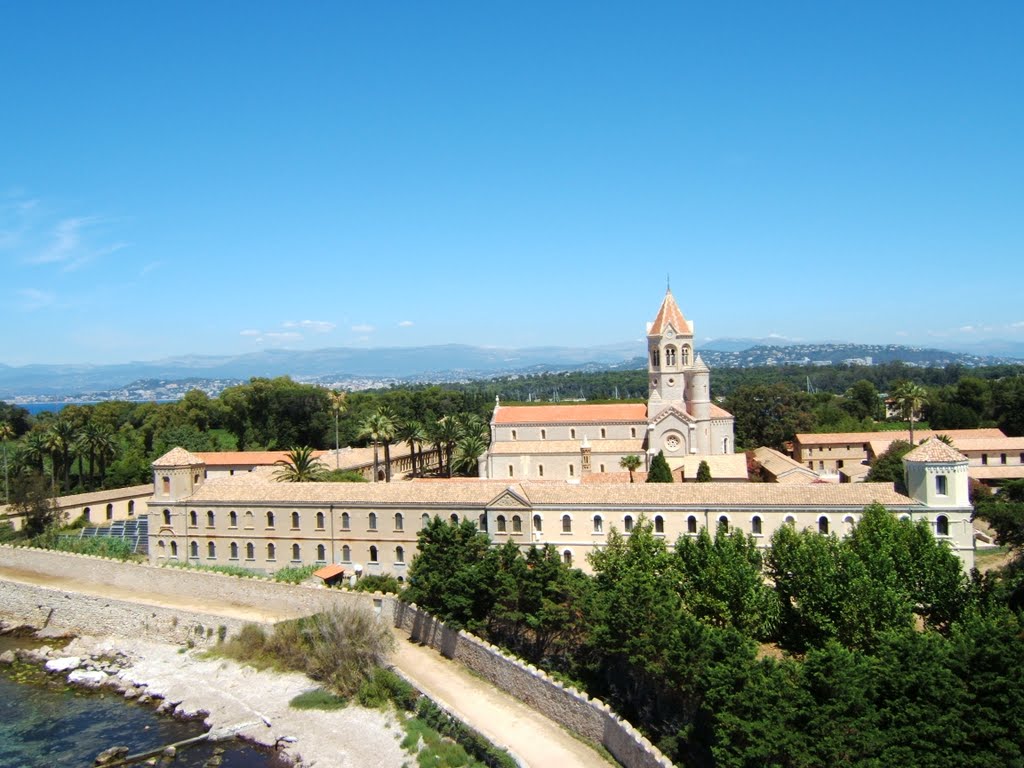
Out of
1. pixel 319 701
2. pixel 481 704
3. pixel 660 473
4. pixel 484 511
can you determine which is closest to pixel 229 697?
pixel 319 701

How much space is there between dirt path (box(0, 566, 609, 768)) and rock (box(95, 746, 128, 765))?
8708 mm

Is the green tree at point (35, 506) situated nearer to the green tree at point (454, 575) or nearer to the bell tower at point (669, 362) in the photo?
the green tree at point (454, 575)

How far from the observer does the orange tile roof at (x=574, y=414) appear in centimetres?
6078

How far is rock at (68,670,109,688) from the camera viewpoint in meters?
34.5

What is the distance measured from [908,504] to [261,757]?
2865 cm

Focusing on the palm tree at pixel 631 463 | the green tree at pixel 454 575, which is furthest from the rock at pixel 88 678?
the palm tree at pixel 631 463

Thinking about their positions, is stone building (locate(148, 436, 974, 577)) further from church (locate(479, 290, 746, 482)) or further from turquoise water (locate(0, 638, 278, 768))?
church (locate(479, 290, 746, 482))

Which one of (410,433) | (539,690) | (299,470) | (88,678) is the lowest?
(88,678)

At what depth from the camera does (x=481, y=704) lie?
27.5 m

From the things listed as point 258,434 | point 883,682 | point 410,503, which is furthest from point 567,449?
point 258,434

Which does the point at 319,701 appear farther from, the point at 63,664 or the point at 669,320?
the point at 669,320

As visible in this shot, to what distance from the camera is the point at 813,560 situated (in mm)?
29094

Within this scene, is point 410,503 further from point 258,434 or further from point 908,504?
point 258,434

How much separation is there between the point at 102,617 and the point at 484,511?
20228 millimetres
